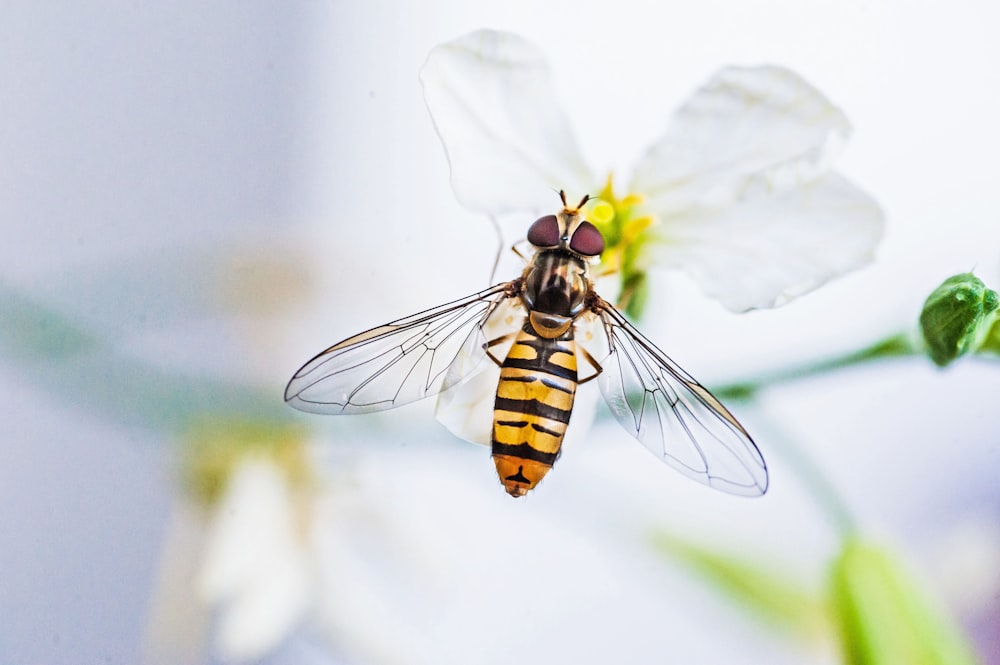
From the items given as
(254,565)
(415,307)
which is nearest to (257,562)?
(254,565)

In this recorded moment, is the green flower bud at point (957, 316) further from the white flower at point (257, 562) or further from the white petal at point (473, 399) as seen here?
the white flower at point (257, 562)

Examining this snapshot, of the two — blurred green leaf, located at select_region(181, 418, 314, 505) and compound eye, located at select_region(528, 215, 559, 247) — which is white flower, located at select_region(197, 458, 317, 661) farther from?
compound eye, located at select_region(528, 215, 559, 247)

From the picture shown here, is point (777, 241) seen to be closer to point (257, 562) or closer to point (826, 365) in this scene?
point (826, 365)

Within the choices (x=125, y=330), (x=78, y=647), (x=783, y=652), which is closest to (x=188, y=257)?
(x=125, y=330)

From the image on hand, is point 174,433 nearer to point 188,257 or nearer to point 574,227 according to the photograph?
point 188,257

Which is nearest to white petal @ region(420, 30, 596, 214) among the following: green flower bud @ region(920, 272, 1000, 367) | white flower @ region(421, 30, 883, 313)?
white flower @ region(421, 30, 883, 313)

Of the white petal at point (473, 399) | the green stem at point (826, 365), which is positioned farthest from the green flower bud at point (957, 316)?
the white petal at point (473, 399)
